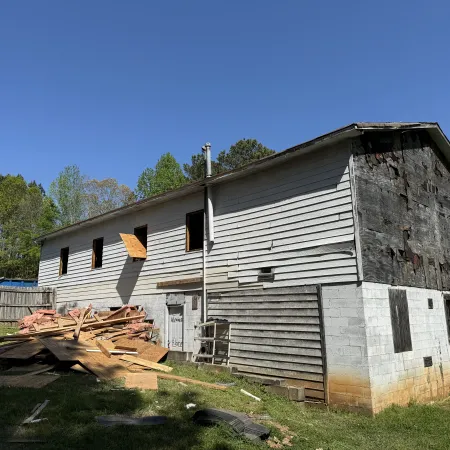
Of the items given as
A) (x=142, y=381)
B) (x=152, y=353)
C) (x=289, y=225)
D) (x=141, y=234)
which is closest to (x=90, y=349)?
(x=152, y=353)

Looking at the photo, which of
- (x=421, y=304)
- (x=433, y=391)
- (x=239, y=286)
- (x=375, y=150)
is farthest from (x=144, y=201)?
(x=433, y=391)

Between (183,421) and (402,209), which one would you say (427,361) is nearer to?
(402,209)

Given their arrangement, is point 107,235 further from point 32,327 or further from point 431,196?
point 431,196

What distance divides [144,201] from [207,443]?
34.0ft

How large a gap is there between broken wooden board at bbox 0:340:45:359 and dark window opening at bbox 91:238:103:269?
6.73m

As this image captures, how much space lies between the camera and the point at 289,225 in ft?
34.4

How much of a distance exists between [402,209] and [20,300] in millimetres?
17806

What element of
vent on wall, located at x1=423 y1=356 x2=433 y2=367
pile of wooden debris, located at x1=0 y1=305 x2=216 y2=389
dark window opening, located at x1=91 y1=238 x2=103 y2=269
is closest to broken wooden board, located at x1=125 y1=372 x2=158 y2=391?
pile of wooden debris, located at x1=0 y1=305 x2=216 y2=389

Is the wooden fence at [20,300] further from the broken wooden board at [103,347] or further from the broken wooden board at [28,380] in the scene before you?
the broken wooden board at [28,380]

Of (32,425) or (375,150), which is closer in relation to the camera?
(32,425)

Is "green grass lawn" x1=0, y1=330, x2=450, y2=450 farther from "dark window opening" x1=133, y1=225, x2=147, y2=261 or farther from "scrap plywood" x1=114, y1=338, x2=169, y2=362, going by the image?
"dark window opening" x1=133, y1=225, x2=147, y2=261

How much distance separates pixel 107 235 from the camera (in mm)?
16984

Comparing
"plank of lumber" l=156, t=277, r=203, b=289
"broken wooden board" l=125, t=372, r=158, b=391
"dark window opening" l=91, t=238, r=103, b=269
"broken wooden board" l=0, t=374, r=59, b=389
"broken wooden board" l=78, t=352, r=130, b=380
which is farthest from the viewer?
"dark window opening" l=91, t=238, r=103, b=269

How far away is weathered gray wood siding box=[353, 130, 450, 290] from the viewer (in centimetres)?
952
